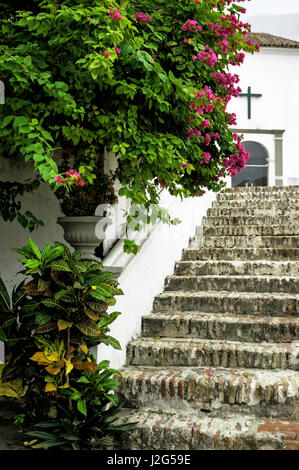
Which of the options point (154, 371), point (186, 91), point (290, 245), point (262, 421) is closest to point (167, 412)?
point (154, 371)

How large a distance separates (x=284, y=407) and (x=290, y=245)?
2.33 metres

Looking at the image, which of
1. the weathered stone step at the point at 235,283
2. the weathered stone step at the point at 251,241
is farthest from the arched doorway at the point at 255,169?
the weathered stone step at the point at 235,283

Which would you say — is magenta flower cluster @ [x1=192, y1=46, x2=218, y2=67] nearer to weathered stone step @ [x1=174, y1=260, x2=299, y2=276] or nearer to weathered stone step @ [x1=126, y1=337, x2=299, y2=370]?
weathered stone step @ [x1=126, y1=337, x2=299, y2=370]

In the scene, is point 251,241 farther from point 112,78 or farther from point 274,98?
point 274,98

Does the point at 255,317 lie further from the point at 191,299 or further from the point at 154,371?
the point at 154,371

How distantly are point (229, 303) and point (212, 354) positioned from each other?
71cm

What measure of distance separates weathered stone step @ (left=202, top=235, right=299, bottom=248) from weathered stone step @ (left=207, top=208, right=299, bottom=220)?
609mm

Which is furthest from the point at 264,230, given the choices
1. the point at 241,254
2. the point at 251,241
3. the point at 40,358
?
the point at 40,358

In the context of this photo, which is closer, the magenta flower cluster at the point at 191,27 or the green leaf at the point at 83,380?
the green leaf at the point at 83,380

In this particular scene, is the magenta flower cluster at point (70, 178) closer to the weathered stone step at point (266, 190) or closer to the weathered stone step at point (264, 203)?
the weathered stone step at point (264, 203)

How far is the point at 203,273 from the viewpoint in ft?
14.3

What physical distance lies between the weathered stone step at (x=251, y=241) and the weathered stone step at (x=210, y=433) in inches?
93.2

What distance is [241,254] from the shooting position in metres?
4.53

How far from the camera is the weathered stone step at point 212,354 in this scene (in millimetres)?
3006
